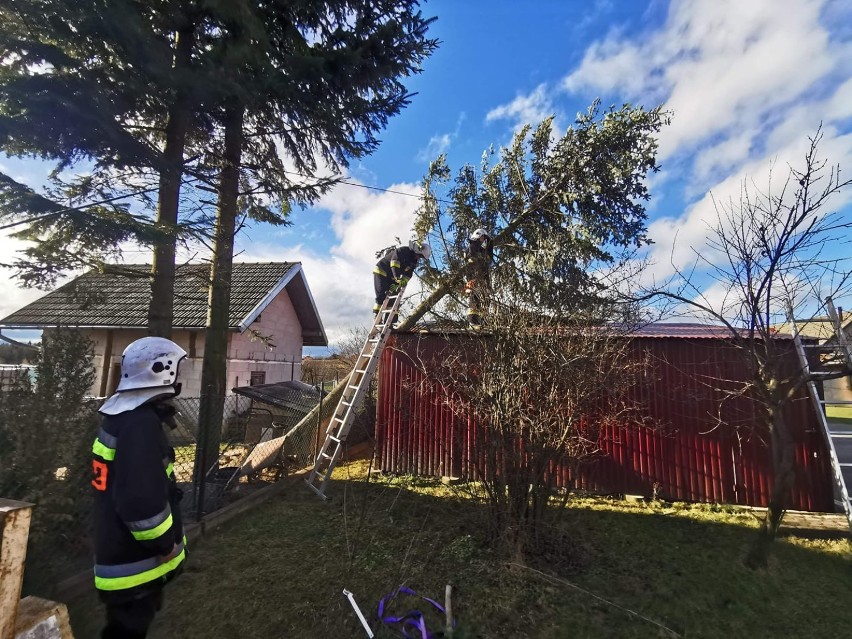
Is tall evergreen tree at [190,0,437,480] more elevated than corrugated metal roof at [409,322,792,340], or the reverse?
tall evergreen tree at [190,0,437,480]

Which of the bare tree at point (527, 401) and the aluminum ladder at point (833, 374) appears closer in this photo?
the bare tree at point (527, 401)

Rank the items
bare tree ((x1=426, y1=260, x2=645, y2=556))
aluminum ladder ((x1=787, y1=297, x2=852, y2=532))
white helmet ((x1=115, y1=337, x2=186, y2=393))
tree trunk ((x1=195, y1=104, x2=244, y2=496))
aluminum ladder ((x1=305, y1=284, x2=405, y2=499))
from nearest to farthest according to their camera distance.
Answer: white helmet ((x1=115, y1=337, x2=186, y2=393)), bare tree ((x1=426, y1=260, x2=645, y2=556)), aluminum ladder ((x1=787, y1=297, x2=852, y2=532)), aluminum ladder ((x1=305, y1=284, x2=405, y2=499)), tree trunk ((x1=195, y1=104, x2=244, y2=496))

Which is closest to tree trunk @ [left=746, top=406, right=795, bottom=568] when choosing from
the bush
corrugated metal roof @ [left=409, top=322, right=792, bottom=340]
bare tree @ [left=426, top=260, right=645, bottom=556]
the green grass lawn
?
the green grass lawn

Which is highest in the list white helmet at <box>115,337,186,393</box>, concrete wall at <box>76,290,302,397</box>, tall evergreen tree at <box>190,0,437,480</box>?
tall evergreen tree at <box>190,0,437,480</box>

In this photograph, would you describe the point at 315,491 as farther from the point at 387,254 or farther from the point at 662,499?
the point at 662,499

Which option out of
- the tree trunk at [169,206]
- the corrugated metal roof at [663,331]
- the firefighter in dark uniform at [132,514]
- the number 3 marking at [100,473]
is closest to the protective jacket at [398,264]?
the corrugated metal roof at [663,331]

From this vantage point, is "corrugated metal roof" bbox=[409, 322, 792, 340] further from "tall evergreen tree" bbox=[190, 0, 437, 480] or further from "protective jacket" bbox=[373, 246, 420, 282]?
"tall evergreen tree" bbox=[190, 0, 437, 480]

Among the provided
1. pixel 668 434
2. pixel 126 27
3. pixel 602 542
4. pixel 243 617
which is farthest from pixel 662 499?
pixel 126 27

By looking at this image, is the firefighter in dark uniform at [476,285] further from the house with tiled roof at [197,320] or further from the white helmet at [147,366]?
the house with tiled roof at [197,320]

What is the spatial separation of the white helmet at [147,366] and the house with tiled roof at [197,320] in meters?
7.52

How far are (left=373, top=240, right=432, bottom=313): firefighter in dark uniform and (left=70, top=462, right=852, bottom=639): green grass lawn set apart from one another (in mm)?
3844

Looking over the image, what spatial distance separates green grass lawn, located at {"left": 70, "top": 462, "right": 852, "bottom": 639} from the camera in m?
3.35

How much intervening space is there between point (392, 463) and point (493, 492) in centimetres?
324

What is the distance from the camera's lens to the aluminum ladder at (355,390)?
5992 millimetres
